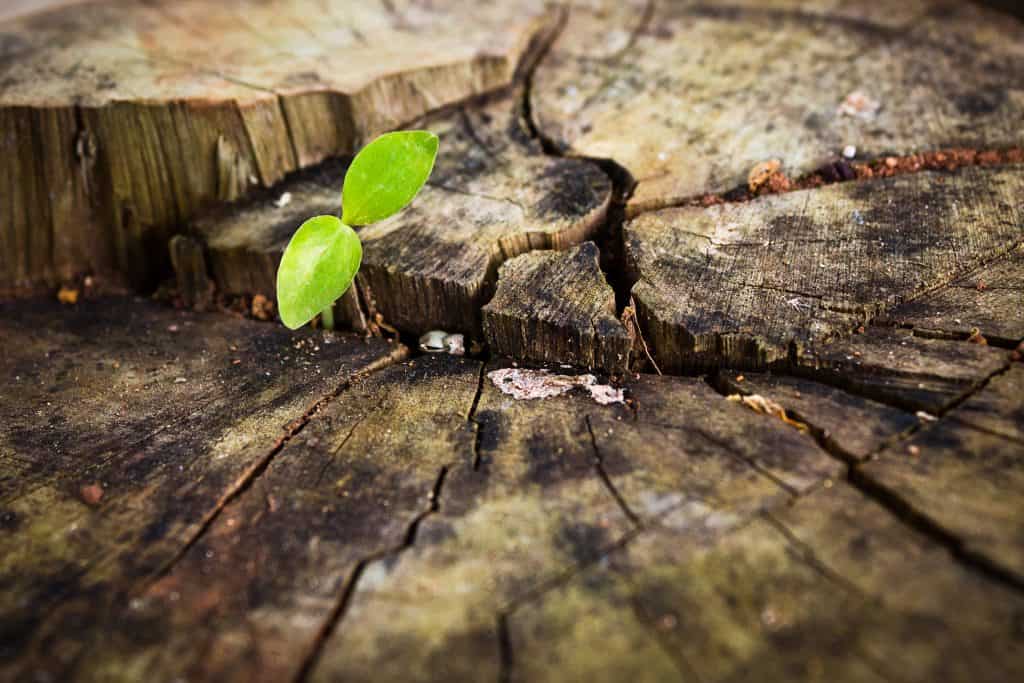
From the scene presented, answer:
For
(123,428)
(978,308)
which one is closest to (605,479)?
(978,308)

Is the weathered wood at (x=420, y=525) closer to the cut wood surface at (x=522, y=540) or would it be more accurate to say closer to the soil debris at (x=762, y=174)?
the cut wood surface at (x=522, y=540)

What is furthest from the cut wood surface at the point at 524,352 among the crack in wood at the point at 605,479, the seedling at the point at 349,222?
the seedling at the point at 349,222

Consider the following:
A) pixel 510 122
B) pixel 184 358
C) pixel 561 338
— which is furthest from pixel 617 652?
pixel 510 122

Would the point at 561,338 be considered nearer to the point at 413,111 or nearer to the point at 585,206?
the point at 585,206

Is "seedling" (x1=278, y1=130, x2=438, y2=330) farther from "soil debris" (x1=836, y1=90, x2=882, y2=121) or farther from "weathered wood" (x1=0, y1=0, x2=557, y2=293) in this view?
"soil debris" (x1=836, y1=90, x2=882, y2=121)

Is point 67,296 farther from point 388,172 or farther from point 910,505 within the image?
point 910,505

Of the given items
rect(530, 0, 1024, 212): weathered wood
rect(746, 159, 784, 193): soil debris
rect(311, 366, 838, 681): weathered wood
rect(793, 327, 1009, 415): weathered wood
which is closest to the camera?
rect(311, 366, 838, 681): weathered wood

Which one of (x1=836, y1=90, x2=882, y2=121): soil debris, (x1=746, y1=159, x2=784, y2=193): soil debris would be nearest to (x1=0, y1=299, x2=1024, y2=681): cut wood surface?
(x1=746, y1=159, x2=784, y2=193): soil debris
